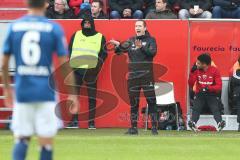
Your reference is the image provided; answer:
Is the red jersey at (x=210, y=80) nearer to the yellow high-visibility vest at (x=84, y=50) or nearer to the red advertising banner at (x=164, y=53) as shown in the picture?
the red advertising banner at (x=164, y=53)

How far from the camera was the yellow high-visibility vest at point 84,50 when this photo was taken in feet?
55.9

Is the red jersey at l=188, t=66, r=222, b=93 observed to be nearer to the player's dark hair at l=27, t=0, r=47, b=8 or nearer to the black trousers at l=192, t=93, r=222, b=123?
the black trousers at l=192, t=93, r=222, b=123

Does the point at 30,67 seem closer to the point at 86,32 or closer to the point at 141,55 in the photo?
the point at 141,55

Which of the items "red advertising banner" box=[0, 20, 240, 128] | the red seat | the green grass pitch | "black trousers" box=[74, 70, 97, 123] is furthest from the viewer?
the red seat

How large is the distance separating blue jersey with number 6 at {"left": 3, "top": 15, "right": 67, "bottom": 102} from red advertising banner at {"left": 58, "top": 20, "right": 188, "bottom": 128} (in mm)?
9291

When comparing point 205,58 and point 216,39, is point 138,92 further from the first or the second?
point 216,39

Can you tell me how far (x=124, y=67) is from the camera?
17562mm

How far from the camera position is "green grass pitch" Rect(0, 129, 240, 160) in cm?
1185

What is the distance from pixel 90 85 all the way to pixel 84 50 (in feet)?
2.74

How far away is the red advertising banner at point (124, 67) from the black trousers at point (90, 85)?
21 cm

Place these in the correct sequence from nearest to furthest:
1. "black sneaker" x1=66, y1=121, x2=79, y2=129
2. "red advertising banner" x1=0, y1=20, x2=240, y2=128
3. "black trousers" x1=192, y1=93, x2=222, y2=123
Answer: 1. "black trousers" x1=192, y1=93, x2=222, y2=123
2. "black sneaker" x1=66, y1=121, x2=79, y2=129
3. "red advertising banner" x1=0, y1=20, x2=240, y2=128

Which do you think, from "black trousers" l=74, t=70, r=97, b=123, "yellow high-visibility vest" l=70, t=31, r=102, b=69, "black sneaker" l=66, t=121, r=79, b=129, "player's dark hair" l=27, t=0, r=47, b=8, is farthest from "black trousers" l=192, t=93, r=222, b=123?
"player's dark hair" l=27, t=0, r=47, b=8

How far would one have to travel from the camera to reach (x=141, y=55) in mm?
15484

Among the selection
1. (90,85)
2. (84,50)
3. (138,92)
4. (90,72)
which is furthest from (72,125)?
(138,92)
